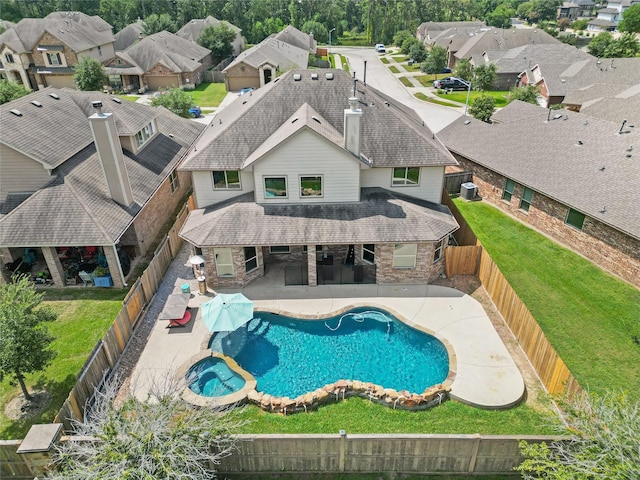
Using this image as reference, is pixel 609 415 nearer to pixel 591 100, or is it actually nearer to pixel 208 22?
pixel 591 100

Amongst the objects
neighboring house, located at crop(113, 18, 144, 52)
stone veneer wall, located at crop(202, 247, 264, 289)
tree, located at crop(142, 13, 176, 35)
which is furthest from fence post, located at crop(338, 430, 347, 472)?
tree, located at crop(142, 13, 176, 35)

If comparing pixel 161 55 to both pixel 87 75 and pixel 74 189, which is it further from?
pixel 74 189

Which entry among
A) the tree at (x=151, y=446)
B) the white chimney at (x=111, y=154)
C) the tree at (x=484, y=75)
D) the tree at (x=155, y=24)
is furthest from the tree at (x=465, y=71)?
the tree at (x=155, y=24)

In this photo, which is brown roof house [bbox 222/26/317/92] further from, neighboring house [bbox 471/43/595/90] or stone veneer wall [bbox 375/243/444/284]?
stone veneer wall [bbox 375/243/444/284]

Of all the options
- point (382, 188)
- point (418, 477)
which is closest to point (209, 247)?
A: point (382, 188)

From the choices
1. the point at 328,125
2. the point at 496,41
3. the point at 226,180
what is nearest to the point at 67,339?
the point at 226,180

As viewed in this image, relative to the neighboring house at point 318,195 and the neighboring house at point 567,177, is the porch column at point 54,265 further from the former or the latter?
the neighboring house at point 567,177
